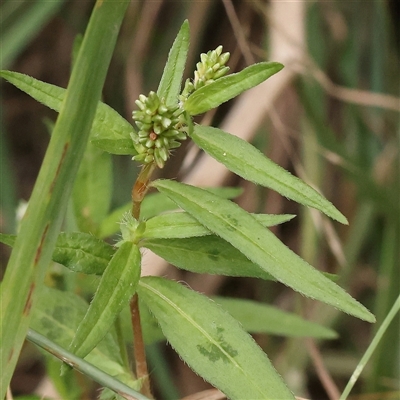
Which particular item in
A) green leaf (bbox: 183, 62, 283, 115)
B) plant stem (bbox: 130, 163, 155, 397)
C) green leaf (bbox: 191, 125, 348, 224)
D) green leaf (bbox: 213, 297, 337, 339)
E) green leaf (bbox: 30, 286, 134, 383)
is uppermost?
green leaf (bbox: 183, 62, 283, 115)

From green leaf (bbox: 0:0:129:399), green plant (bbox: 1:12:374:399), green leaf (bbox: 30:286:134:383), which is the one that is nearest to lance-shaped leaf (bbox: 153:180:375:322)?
green plant (bbox: 1:12:374:399)

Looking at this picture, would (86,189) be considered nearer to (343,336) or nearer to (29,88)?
(29,88)

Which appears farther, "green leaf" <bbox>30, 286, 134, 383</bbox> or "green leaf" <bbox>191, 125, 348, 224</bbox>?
"green leaf" <bbox>30, 286, 134, 383</bbox>

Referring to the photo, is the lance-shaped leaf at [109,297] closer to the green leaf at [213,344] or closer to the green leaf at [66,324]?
the green leaf at [213,344]

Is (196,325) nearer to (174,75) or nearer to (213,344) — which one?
(213,344)

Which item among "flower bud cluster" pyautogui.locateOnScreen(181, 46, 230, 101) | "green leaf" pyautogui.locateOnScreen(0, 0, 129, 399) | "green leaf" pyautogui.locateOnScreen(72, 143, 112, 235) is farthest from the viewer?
"green leaf" pyautogui.locateOnScreen(72, 143, 112, 235)

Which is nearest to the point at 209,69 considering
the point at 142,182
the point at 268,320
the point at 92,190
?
the point at 142,182

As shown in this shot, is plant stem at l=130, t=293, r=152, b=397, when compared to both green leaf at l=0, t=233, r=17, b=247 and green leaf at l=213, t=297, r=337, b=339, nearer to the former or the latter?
green leaf at l=0, t=233, r=17, b=247

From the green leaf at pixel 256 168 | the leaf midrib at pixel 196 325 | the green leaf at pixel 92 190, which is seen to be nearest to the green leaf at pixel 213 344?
the leaf midrib at pixel 196 325
